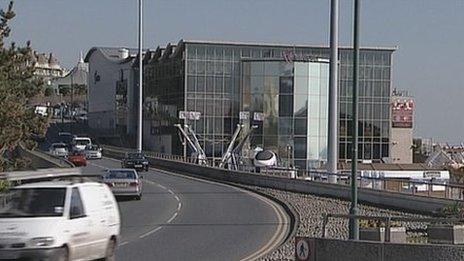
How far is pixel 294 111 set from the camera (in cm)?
9794

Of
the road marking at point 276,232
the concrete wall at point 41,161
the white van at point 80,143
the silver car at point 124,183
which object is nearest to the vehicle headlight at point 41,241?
the road marking at point 276,232

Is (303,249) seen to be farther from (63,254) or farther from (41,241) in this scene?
(41,241)

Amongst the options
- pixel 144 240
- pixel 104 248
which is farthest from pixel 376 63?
pixel 104 248

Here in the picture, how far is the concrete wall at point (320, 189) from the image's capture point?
3684 cm

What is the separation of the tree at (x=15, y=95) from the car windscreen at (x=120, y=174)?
15.3ft

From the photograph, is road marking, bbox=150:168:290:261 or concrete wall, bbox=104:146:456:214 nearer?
road marking, bbox=150:168:290:261

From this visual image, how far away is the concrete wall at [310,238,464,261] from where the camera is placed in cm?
1634

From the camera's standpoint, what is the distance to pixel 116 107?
14075 centimetres

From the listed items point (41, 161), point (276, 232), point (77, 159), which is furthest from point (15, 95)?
point (77, 159)

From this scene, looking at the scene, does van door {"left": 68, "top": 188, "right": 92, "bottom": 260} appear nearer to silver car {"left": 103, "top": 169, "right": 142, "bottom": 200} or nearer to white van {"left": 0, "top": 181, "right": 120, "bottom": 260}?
white van {"left": 0, "top": 181, "right": 120, "bottom": 260}

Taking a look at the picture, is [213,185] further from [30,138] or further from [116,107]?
[116,107]

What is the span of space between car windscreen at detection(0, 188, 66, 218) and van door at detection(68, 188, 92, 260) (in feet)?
0.84

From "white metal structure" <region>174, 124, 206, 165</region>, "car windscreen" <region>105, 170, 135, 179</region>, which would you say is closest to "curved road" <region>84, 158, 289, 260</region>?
"car windscreen" <region>105, 170, 135, 179</region>

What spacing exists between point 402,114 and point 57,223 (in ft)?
355
